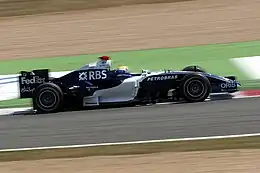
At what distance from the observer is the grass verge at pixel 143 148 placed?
11155 mm

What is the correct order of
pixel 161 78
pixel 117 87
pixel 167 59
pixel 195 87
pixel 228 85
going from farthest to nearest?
1. pixel 167 59
2. pixel 117 87
3. pixel 161 78
4. pixel 228 85
5. pixel 195 87

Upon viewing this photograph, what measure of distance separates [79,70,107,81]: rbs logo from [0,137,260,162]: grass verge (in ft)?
13.4

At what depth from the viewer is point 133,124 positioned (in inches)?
524

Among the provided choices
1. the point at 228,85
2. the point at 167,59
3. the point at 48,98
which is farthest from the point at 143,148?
the point at 167,59

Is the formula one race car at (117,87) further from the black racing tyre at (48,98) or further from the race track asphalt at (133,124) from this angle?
the race track asphalt at (133,124)

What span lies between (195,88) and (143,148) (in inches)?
156

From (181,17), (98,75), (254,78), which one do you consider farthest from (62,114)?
(181,17)

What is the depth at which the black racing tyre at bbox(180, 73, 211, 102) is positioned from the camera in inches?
591

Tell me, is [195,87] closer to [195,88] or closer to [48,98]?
[195,88]

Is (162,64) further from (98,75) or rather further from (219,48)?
(98,75)

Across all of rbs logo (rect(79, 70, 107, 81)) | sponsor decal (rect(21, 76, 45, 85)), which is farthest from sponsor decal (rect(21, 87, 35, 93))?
rbs logo (rect(79, 70, 107, 81))

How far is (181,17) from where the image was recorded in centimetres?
2781

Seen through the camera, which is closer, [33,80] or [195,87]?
[195,87]

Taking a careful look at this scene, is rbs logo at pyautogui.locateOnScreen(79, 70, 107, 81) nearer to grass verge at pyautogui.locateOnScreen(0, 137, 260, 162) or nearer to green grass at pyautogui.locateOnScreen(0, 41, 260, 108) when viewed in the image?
green grass at pyautogui.locateOnScreen(0, 41, 260, 108)
